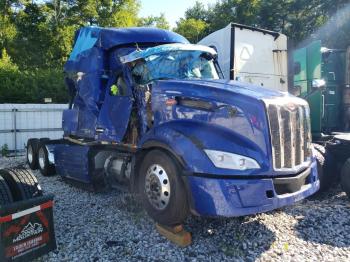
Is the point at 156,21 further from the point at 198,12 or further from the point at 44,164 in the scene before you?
the point at 44,164

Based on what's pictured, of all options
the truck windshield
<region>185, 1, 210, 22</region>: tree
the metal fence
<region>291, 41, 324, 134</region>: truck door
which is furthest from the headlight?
<region>185, 1, 210, 22</region>: tree

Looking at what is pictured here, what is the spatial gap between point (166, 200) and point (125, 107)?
1.91 m

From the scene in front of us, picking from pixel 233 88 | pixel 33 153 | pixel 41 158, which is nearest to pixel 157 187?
pixel 233 88

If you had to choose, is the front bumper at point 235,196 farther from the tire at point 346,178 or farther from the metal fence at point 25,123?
the metal fence at point 25,123

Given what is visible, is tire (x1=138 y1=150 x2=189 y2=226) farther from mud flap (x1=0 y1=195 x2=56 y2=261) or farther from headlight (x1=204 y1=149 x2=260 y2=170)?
mud flap (x1=0 y1=195 x2=56 y2=261)

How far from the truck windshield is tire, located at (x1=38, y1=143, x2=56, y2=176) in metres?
4.36

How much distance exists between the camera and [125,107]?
646 centimetres

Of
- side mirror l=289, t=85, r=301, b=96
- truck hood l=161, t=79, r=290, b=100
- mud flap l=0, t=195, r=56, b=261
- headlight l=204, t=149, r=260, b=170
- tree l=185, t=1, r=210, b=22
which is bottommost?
mud flap l=0, t=195, r=56, b=261

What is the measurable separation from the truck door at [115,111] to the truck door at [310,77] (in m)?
4.50

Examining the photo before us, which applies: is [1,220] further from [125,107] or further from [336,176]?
[336,176]

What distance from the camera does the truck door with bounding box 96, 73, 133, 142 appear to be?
645 cm

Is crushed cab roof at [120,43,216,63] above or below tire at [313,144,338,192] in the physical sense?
above

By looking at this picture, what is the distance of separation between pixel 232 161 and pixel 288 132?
0.82 metres

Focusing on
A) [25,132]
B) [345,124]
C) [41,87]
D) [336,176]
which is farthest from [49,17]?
[336,176]
